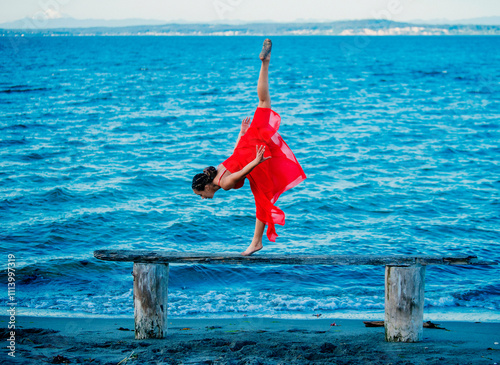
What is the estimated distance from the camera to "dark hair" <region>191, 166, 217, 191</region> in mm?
5512

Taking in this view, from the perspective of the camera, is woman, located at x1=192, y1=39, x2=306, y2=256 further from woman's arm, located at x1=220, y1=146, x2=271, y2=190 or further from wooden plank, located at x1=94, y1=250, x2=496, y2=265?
wooden plank, located at x1=94, y1=250, x2=496, y2=265

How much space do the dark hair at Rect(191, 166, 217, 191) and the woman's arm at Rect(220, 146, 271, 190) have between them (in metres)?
0.14

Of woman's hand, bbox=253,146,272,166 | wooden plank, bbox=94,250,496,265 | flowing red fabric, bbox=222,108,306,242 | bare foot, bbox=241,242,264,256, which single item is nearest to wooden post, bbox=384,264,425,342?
wooden plank, bbox=94,250,496,265

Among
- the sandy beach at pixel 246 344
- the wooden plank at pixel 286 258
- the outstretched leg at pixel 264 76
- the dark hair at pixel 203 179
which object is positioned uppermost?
the outstretched leg at pixel 264 76

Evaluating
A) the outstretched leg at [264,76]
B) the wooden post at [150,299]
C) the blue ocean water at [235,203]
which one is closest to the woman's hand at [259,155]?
the outstretched leg at [264,76]

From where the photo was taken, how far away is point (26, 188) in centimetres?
1462

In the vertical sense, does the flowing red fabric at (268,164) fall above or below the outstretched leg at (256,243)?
above

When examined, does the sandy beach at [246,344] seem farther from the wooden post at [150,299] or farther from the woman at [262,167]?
the woman at [262,167]

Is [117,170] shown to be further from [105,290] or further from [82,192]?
[105,290]

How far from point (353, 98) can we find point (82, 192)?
26.0m

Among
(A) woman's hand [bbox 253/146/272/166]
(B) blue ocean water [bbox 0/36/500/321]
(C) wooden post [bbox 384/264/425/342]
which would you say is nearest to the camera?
(A) woman's hand [bbox 253/146/272/166]

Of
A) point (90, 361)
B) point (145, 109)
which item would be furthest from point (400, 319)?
point (145, 109)

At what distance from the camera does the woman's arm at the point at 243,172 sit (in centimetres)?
515

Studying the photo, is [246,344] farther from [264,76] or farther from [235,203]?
[235,203]
